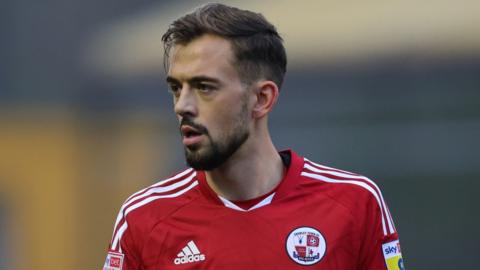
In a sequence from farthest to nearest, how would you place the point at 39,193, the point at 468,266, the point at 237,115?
the point at 39,193 → the point at 468,266 → the point at 237,115

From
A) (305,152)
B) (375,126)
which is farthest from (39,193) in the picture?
(375,126)

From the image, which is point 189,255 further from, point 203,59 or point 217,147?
point 203,59

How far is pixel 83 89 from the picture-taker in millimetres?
8734

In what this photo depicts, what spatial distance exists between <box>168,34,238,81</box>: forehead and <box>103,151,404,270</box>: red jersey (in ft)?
1.27

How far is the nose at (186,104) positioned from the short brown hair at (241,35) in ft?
0.60

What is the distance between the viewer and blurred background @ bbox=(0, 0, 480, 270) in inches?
316

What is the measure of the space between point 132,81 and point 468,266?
10.9 feet

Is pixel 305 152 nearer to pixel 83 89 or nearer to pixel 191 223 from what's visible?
pixel 83 89

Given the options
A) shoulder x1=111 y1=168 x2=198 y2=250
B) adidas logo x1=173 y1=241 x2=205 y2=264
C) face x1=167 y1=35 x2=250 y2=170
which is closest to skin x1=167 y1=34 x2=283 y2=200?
face x1=167 y1=35 x2=250 y2=170

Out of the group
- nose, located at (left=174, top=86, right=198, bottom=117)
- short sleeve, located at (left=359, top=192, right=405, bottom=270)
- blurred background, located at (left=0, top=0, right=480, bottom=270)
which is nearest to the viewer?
nose, located at (left=174, top=86, right=198, bottom=117)

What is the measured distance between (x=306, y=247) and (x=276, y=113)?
17.1 feet

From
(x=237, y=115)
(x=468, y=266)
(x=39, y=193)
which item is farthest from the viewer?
(x=39, y=193)

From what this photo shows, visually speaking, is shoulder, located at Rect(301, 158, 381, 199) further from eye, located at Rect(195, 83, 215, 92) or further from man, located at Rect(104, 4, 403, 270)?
eye, located at Rect(195, 83, 215, 92)

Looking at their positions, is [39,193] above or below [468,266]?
above
